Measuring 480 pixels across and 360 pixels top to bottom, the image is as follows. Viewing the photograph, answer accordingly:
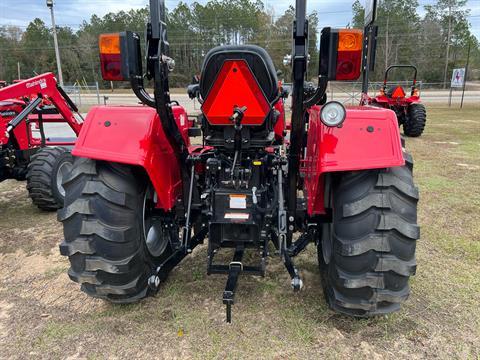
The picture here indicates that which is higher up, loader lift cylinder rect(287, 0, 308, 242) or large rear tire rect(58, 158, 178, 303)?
loader lift cylinder rect(287, 0, 308, 242)

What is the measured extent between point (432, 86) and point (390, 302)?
4291cm

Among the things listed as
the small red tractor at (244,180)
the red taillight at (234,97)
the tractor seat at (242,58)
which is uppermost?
the tractor seat at (242,58)

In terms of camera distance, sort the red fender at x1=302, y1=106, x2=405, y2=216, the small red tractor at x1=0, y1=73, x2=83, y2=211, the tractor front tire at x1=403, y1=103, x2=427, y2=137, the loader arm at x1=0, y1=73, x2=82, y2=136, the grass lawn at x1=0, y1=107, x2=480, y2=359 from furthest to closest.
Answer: the tractor front tire at x1=403, y1=103, x2=427, y2=137
the small red tractor at x1=0, y1=73, x2=83, y2=211
the loader arm at x1=0, y1=73, x2=82, y2=136
the grass lawn at x1=0, y1=107, x2=480, y2=359
the red fender at x1=302, y1=106, x2=405, y2=216

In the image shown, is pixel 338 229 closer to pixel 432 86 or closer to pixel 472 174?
pixel 472 174

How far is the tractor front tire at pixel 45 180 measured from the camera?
5266mm

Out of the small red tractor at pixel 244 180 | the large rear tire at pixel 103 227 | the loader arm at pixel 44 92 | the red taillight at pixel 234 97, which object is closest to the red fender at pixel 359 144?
the small red tractor at pixel 244 180

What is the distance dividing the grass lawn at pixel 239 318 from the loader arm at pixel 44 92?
6.58 feet

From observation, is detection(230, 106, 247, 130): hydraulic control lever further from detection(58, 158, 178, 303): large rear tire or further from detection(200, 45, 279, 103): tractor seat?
detection(58, 158, 178, 303): large rear tire

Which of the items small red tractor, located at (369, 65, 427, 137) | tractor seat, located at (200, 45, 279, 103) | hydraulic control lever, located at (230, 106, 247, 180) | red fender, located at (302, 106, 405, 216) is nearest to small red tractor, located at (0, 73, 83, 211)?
tractor seat, located at (200, 45, 279, 103)

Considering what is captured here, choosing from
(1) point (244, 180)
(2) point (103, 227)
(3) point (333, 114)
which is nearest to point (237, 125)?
(1) point (244, 180)

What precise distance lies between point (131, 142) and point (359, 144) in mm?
1463

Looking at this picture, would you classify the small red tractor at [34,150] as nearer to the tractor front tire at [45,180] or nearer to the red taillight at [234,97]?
the tractor front tire at [45,180]

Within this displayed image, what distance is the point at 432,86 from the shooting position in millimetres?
40062

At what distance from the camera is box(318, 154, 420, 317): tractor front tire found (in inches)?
95.5
